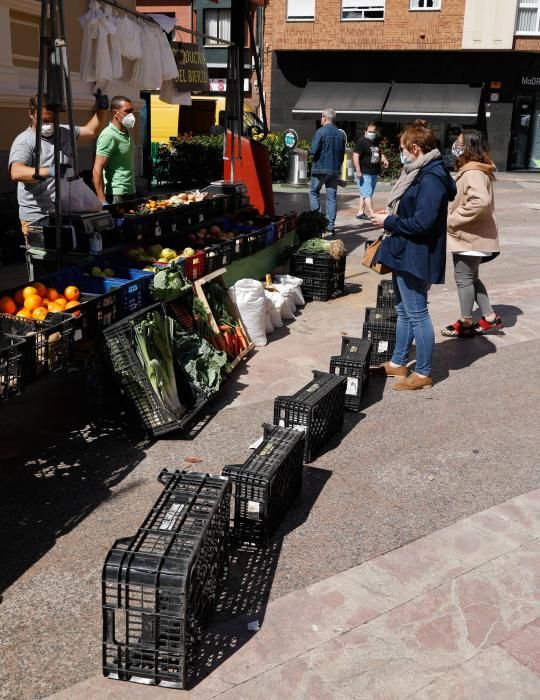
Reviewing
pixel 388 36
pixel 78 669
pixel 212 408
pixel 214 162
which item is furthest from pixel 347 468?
pixel 388 36

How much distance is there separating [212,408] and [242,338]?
4.61 ft

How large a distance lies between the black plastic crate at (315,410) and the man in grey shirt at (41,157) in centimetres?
321

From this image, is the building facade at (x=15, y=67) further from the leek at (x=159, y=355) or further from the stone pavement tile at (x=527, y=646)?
the stone pavement tile at (x=527, y=646)

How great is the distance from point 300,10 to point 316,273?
23.0 m

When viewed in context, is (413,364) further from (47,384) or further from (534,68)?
(534,68)

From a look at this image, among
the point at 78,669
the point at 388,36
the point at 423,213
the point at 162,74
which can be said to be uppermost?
the point at 388,36

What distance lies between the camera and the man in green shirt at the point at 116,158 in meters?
9.20

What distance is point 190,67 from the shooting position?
11.7m

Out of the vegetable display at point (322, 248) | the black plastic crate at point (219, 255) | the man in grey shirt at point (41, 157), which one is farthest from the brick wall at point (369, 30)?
the man in grey shirt at point (41, 157)

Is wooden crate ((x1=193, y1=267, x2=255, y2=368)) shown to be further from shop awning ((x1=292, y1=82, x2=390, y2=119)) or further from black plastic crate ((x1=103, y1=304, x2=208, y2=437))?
shop awning ((x1=292, y1=82, x2=390, y2=119))

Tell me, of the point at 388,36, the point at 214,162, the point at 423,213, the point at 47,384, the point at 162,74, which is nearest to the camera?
the point at 423,213

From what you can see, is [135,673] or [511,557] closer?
[135,673]

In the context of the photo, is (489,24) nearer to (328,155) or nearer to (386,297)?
(328,155)

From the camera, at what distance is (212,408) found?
6.54m
